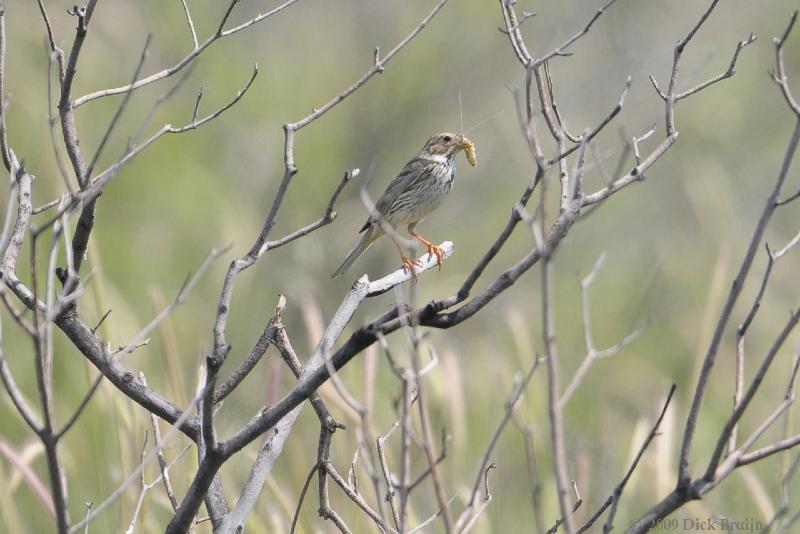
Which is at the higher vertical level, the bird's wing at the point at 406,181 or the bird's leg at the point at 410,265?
the bird's wing at the point at 406,181

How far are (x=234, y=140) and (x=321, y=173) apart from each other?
0.66m

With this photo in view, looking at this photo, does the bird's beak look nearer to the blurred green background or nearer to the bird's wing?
the bird's wing

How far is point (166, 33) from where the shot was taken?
721 cm

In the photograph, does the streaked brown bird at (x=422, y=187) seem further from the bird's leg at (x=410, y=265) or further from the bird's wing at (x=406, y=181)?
the bird's leg at (x=410, y=265)

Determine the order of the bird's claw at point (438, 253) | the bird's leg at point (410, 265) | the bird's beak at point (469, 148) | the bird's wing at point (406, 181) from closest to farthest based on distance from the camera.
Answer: the bird's leg at point (410, 265) < the bird's claw at point (438, 253) < the bird's beak at point (469, 148) < the bird's wing at point (406, 181)

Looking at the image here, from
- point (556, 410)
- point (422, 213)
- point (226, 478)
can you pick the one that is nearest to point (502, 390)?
point (422, 213)

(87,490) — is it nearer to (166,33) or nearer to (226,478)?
(226,478)

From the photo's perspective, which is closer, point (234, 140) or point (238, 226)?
point (238, 226)

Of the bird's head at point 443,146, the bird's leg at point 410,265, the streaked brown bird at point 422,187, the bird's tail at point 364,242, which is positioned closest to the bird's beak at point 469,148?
the bird's head at point 443,146

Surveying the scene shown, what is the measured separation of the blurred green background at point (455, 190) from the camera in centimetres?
596

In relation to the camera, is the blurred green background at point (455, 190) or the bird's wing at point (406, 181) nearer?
the bird's wing at point (406, 181)

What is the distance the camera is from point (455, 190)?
8.53 meters

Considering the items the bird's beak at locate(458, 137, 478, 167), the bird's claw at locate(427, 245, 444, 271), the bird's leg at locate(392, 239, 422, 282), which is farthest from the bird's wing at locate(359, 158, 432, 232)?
the bird's leg at locate(392, 239, 422, 282)

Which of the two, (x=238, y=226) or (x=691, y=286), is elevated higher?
(x=238, y=226)
